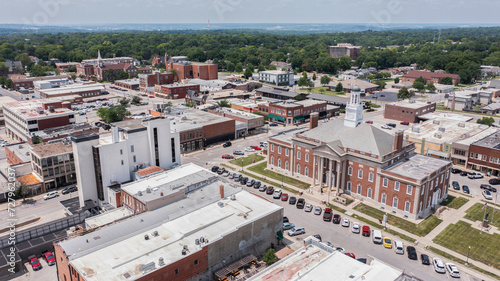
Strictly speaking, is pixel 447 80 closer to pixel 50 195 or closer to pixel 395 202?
pixel 395 202

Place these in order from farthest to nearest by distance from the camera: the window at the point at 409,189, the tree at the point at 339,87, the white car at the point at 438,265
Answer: the tree at the point at 339,87, the window at the point at 409,189, the white car at the point at 438,265

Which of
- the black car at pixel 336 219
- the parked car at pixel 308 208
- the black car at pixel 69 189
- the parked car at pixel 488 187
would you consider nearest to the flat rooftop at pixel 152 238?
the parked car at pixel 308 208

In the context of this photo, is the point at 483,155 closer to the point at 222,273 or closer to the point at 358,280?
the point at 358,280

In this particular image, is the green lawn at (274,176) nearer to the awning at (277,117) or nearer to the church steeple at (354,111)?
the church steeple at (354,111)

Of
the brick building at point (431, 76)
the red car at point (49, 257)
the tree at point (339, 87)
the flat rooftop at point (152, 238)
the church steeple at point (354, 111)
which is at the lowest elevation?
the red car at point (49, 257)

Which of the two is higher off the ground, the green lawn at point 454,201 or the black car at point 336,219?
the black car at point 336,219

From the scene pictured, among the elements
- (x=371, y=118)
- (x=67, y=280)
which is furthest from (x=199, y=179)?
(x=371, y=118)
